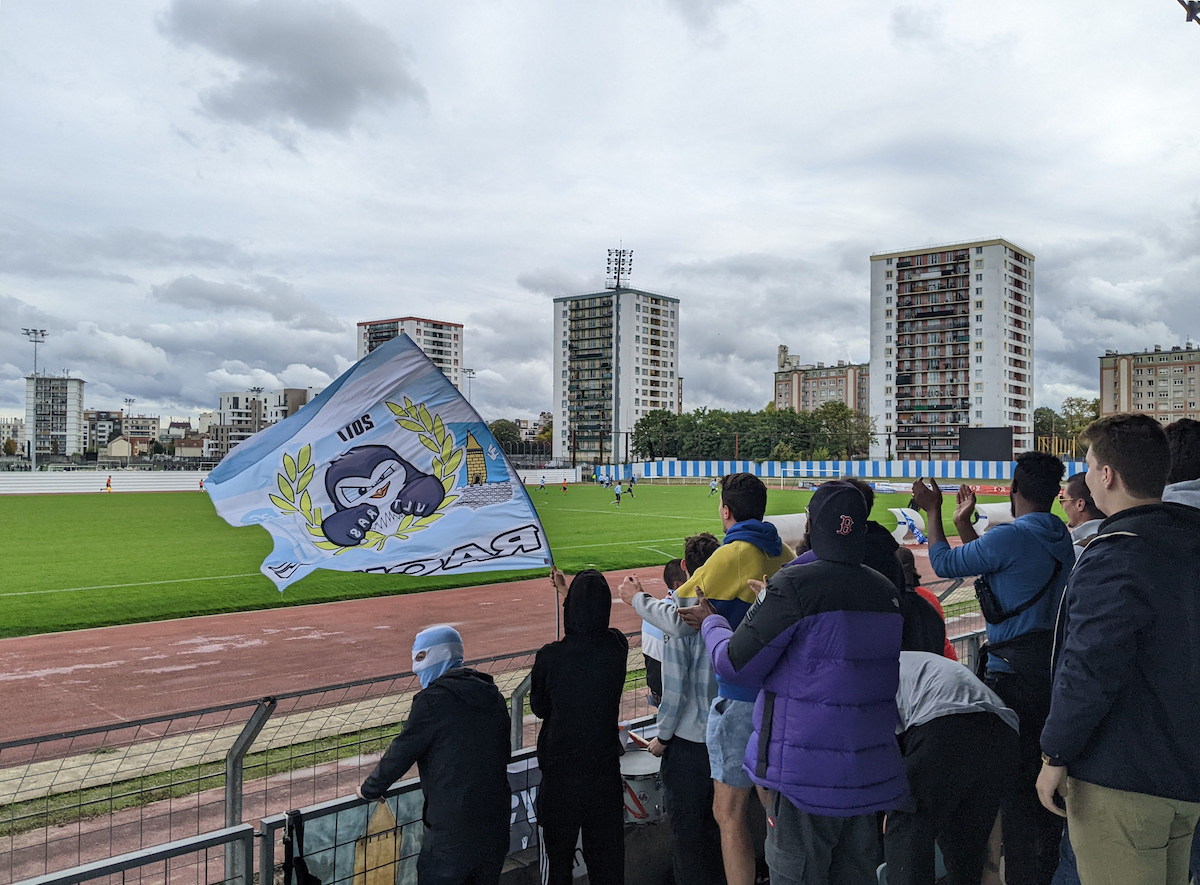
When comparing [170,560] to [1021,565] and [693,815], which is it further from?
[1021,565]

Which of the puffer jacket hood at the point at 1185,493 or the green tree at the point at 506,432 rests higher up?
the green tree at the point at 506,432

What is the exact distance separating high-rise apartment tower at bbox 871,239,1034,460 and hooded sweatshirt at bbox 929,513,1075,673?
10682 cm

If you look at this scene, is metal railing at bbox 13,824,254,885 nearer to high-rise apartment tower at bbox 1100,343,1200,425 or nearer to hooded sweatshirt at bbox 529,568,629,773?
hooded sweatshirt at bbox 529,568,629,773

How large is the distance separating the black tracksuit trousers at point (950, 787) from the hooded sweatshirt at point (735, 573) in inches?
33.7

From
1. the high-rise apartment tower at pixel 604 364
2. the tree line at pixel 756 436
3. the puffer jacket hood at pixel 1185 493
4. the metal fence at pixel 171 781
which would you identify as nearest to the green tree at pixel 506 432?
the high-rise apartment tower at pixel 604 364

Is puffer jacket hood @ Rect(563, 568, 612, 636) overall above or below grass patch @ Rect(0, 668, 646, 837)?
above

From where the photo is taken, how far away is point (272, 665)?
11250 millimetres

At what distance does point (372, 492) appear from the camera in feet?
15.9

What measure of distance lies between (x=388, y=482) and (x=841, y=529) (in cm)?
278

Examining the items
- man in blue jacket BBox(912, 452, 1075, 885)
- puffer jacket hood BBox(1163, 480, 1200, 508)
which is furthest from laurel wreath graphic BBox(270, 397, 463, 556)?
puffer jacket hood BBox(1163, 480, 1200, 508)

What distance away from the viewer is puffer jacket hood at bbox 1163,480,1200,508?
3.27m

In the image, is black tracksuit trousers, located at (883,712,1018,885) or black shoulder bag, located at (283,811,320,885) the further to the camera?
black tracksuit trousers, located at (883,712,1018,885)

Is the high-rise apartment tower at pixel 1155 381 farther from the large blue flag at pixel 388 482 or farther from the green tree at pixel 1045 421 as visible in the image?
the large blue flag at pixel 388 482

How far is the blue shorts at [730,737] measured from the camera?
3590 mm
